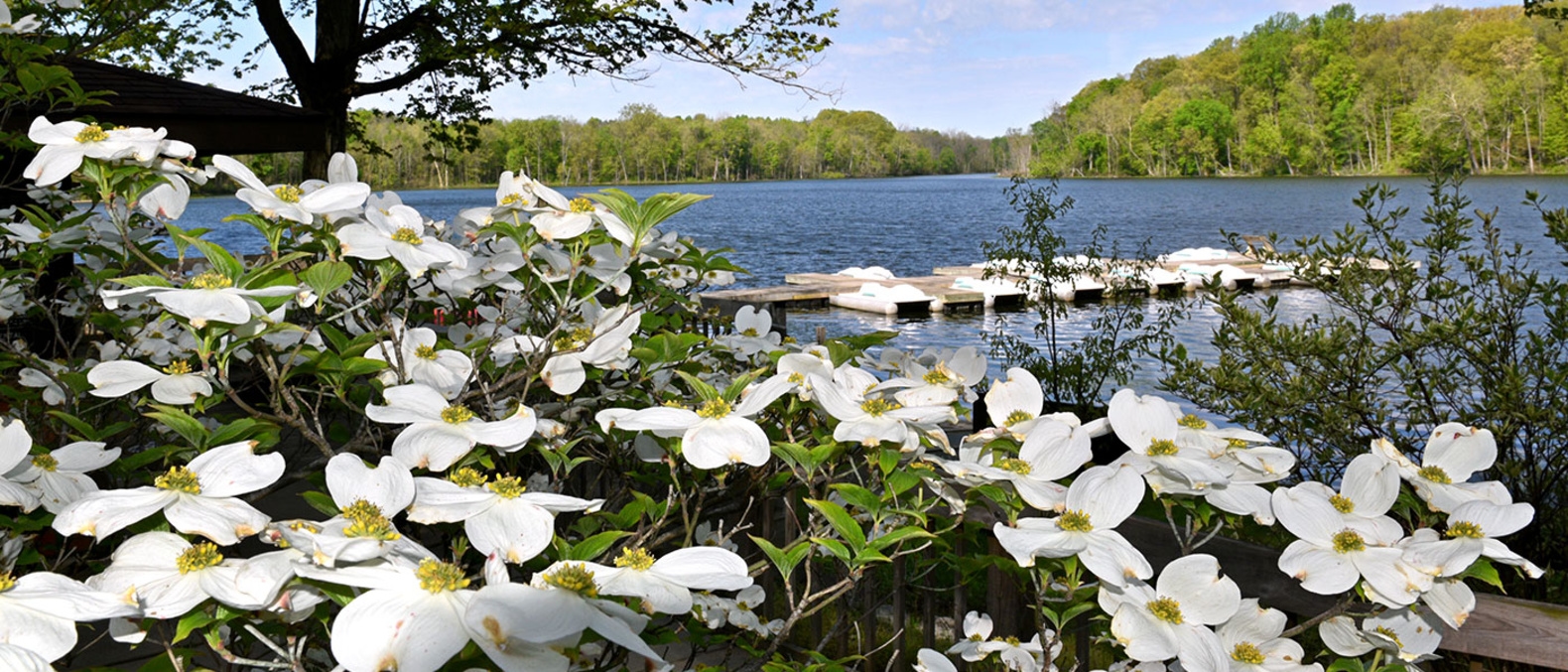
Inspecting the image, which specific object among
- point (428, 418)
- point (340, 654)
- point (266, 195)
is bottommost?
point (340, 654)

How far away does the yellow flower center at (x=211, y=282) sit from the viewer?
1.04 m

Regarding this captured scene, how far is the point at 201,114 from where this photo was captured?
474cm

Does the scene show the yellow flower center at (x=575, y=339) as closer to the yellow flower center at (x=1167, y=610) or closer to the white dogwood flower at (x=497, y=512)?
the white dogwood flower at (x=497, y=512)

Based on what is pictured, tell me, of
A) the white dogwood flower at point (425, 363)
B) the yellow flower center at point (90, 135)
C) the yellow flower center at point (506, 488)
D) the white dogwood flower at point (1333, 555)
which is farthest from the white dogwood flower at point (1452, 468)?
the yellow flower center at point (90, 135)

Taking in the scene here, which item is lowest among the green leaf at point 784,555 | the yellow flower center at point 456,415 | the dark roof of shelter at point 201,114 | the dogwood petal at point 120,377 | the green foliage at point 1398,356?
the green foliage at point 1398,356

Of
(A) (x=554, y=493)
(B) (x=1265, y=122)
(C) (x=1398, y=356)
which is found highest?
(B) (x=1265, y=122)

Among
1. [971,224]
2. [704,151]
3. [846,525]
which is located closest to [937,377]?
[846,525]

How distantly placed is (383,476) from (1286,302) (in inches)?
725

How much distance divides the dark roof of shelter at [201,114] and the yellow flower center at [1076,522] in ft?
14.8

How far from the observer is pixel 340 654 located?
72cm

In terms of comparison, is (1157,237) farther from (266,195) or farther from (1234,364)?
(266,195)

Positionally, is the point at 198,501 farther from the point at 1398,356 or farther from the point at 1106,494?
the point at 1398,356

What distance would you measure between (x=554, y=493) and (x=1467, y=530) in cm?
93

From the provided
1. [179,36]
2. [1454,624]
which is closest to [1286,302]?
[179,36]
